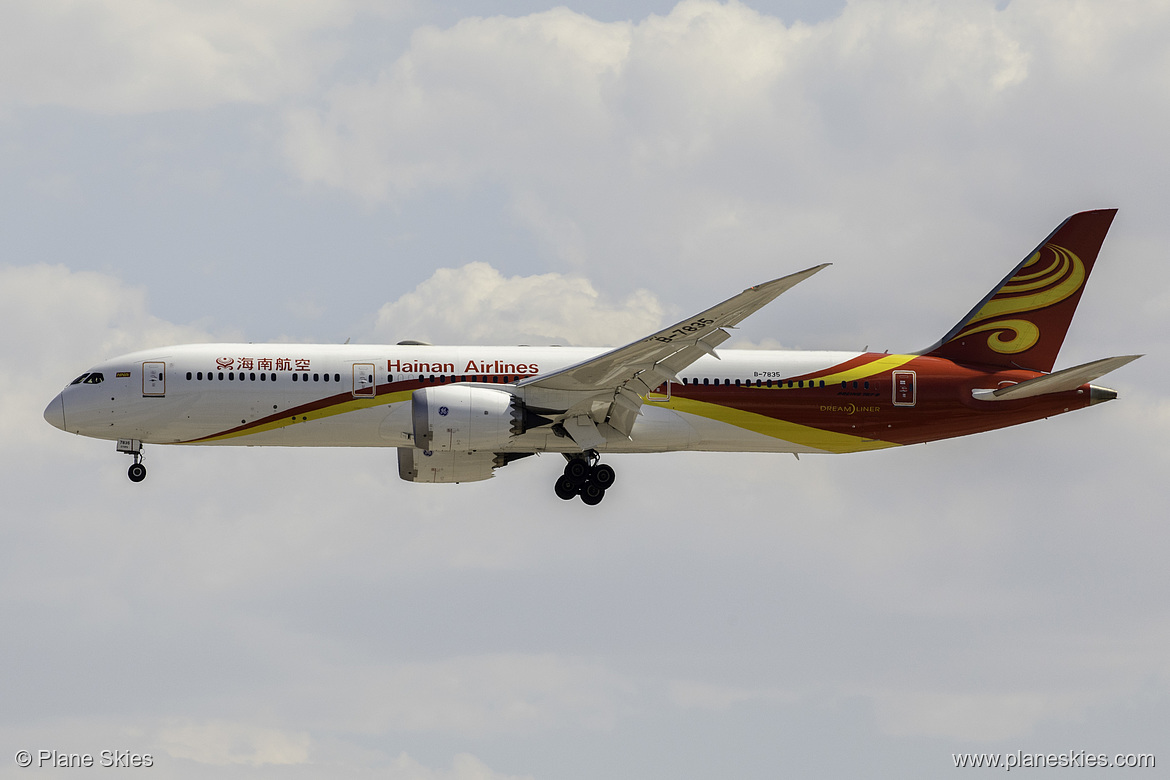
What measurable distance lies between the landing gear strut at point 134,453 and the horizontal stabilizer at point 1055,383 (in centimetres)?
2338

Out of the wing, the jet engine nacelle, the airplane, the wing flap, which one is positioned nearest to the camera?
the wing flap

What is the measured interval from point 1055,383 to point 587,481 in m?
13.3

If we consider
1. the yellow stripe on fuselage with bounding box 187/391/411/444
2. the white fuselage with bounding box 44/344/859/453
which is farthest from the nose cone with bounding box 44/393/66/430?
the yellow stripe on fuselage with bounding box 187/391/411/444

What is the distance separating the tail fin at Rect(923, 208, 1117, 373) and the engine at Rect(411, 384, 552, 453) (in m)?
13.1

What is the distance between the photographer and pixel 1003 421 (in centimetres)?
4081

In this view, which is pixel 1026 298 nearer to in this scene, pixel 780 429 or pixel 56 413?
pixel 780 429

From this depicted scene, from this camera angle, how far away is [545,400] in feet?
123

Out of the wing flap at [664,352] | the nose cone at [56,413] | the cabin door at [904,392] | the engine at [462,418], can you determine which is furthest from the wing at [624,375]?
the nose cone at [56,413]

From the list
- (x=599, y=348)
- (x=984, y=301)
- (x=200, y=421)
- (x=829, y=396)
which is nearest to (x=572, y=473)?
(x=599, y=348)

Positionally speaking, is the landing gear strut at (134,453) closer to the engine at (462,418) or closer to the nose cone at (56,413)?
the nose cone at (56,413)

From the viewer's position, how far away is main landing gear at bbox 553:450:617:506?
39.4 m

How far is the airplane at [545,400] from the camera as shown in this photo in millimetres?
37375

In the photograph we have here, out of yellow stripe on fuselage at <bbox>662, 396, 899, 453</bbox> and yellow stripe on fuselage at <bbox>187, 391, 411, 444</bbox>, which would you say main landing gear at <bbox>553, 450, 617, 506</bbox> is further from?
yellow stripe on fuselage at <bbox>187, 391, 411, 444</bbox>

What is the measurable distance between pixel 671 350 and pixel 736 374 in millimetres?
4237
